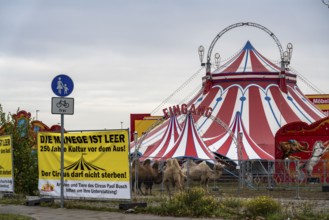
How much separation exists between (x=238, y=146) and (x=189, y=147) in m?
2.53

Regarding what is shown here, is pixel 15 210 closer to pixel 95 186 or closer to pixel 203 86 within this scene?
pixel 95 186

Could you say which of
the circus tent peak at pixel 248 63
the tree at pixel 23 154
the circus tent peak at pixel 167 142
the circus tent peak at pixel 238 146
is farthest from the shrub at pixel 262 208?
the circus tent peak at pixel 248 63

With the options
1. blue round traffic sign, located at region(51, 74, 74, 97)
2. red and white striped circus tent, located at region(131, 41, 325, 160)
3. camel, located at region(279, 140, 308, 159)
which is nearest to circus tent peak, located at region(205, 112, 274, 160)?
red and white striped circus tent, located at region(131, 41, 325, 160)

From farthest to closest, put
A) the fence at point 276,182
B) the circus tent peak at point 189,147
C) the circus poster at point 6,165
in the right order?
the circus tent peak at point 189,147 → the fence at point 276,182 → the circus poster at point 6,165

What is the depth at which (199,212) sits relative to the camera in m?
13.7

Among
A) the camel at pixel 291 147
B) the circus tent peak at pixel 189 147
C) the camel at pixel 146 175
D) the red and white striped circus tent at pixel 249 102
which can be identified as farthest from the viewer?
the red and white striped circus tent at pixel 249 102

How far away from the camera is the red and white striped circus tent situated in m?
38.4

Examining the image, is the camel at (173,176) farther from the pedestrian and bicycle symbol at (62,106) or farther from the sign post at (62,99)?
the pedestrian and bicycle symbol at (62,106)

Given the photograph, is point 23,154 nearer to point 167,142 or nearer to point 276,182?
point 276,182

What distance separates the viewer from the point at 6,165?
19969 millimetres

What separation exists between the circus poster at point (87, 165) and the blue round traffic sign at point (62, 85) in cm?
128

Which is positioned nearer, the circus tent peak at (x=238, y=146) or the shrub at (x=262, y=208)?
the shrub at (x=262, y=208)

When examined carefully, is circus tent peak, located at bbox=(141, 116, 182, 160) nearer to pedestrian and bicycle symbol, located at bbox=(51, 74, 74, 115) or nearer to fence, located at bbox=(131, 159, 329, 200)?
fence, located at bbox=(131, 159, 329, 200)

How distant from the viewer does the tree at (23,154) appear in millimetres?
20125
